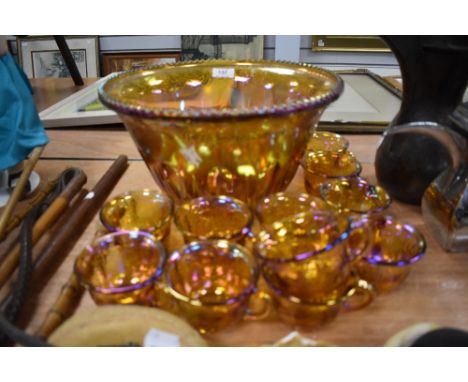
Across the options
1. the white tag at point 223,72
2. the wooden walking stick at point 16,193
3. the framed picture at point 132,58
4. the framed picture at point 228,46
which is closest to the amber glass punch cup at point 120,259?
the wooden walking stick at point 16,193

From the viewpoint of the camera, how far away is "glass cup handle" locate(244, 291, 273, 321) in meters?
0.31

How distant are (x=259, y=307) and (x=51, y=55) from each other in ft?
4.24

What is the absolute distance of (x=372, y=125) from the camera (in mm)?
636

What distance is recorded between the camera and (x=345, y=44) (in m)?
1.36

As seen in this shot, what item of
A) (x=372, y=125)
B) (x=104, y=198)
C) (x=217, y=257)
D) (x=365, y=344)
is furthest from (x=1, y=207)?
(x=372, y=125)

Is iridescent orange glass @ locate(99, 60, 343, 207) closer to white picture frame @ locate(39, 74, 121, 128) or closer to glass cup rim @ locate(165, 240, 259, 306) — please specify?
glass cup rim @ locate(165, 240, 259, 306)

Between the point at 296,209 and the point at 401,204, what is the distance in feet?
0.44

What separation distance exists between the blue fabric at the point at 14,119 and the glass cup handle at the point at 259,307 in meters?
0.29

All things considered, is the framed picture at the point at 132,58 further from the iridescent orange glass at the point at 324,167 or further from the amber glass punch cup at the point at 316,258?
the amber glass punch cup at the point at 316,258

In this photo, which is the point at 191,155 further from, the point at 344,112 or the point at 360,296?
the point at 344,112

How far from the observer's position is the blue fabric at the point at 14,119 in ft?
1.45

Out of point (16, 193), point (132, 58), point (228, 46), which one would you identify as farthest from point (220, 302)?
point (132, 58)

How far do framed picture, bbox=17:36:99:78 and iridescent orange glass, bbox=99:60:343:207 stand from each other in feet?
3.33

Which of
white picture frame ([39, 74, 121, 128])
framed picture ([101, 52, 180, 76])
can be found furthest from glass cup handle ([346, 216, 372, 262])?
framed picture ([101, 52, 180, 76])
